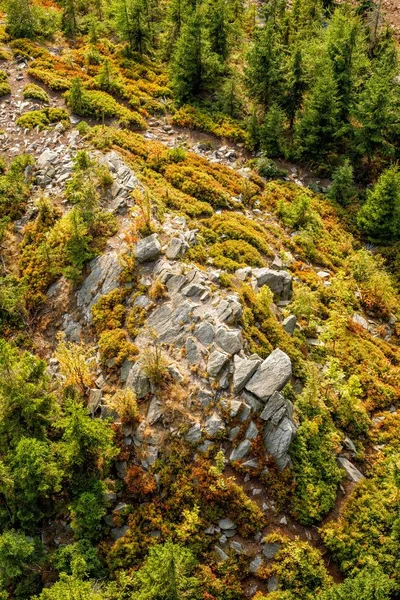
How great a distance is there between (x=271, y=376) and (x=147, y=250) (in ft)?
20.5

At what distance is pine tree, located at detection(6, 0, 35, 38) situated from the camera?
33219mm

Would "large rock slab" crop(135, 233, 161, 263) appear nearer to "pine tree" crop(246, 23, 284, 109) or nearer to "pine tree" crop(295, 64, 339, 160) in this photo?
"pine tree" crop(295, 64, 339, 160)

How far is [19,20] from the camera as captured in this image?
3341 cm

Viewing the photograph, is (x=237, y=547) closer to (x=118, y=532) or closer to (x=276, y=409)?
(x=118, y=532)

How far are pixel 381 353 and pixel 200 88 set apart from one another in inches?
A: 969

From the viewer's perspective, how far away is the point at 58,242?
59.2 feet

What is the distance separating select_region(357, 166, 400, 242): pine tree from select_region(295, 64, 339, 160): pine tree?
5.65 metres

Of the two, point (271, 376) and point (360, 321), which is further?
point (360, 321)

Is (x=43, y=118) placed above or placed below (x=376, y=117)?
below

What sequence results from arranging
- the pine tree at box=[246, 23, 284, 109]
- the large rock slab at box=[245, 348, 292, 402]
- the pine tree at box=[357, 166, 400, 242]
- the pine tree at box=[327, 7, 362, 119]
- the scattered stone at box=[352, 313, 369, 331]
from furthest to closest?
1. the pine tree at box=[246, 23, 284, 109]
2. the pine tree at box=[327, 7, 362, 119]
3. the pine tree at box=[357, 166, 400, 242]
4. the scattered stone at box=[352, 313, 369, 331]
5. the large rock slab at box=[245, 348, 292, 402]

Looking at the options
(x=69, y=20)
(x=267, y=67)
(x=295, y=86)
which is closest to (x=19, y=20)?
(x=69, y=20)

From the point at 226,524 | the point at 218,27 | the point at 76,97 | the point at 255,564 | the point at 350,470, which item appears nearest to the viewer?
the point at 255,564

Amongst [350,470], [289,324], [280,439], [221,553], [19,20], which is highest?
[19,20]

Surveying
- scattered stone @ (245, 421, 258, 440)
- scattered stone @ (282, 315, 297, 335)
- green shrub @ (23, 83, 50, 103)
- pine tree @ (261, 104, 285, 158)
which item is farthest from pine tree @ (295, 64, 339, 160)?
scattered stone @ (245, 421, 258, 440)
